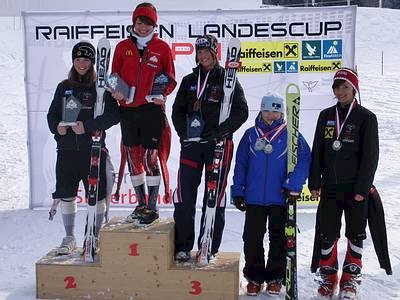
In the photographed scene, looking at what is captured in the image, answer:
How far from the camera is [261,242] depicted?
175 inches

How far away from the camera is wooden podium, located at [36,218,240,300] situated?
171 inches

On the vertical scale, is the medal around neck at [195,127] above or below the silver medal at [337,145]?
above

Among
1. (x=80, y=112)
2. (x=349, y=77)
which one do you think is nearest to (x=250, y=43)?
(x=349, y=77)

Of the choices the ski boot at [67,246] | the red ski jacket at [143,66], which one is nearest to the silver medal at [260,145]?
the red ski jacket at [143,66]

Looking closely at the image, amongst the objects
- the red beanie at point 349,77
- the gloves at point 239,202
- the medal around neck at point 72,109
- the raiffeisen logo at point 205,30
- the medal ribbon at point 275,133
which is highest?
the raiffeisen logo at point 205,30

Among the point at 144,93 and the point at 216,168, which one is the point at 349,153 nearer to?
the point at 216,168

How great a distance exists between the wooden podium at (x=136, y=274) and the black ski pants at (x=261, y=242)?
155 mm

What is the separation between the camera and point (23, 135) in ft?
38.7

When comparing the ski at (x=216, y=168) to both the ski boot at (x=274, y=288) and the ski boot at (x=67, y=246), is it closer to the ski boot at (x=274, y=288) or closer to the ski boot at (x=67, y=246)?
the ski boot at (x=274, y=288)

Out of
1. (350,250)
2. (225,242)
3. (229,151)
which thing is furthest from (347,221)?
(225,242)

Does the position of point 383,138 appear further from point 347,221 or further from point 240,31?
point 347,221

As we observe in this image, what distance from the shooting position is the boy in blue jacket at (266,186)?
4.34 meters

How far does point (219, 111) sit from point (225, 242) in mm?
2009

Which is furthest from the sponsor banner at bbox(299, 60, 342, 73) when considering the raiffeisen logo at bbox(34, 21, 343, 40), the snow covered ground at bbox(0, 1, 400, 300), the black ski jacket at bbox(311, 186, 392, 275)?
the black ski jacket at bbox(311, 186, 392, 275)
